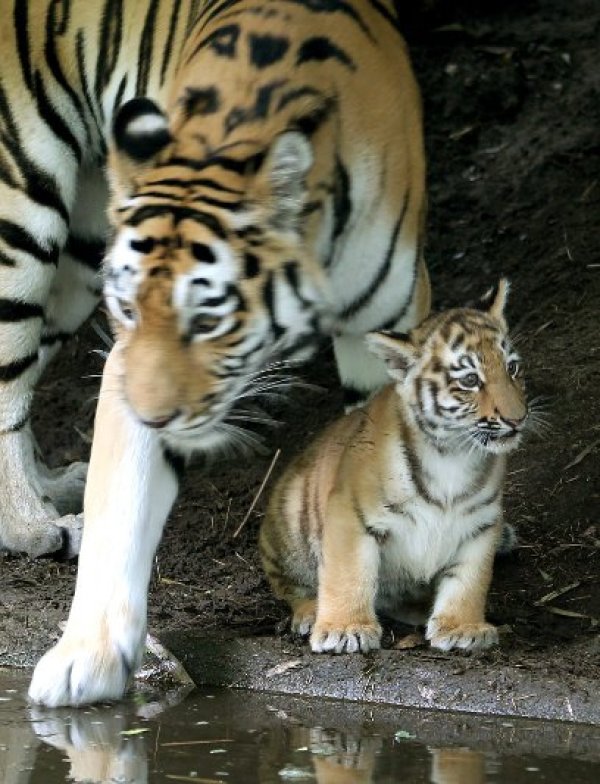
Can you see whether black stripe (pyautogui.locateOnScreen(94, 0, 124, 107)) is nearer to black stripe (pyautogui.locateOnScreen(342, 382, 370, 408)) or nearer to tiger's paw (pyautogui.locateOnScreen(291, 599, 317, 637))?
black stripe (pyautogui.locateOnScreen(342, 382, 370, 408))

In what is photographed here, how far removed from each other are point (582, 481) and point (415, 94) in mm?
1477

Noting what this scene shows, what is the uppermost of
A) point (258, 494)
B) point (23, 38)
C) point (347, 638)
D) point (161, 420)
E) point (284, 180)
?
point (23, 38)

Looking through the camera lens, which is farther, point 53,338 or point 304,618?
point 53,338

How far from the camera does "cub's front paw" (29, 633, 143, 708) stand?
4406 mm

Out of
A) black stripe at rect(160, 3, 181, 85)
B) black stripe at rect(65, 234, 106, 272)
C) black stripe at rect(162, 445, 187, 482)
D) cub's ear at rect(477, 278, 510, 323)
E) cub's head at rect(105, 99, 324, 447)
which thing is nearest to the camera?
cub's head at rect(105, 99, 324, 447)

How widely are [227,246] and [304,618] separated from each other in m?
1.16

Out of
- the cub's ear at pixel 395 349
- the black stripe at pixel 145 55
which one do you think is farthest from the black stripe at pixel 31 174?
the cub's ear at pixel 395 349

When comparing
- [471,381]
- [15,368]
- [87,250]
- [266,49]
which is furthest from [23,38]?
[471,381]

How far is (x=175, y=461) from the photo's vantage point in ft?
15.4

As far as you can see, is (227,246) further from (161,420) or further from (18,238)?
(18,238)

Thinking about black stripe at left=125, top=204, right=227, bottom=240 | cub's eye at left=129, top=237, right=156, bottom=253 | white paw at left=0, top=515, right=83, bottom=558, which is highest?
black stripe at left=125, top=204, right=227, bottom=240

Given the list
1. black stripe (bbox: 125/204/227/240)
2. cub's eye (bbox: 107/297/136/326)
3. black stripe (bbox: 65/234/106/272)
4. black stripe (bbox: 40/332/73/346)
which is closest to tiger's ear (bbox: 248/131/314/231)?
black stripe (bbox: 125/204/227/240)

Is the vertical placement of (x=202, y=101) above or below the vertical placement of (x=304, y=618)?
above

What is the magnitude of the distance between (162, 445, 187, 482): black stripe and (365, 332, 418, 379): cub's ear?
590 mm
